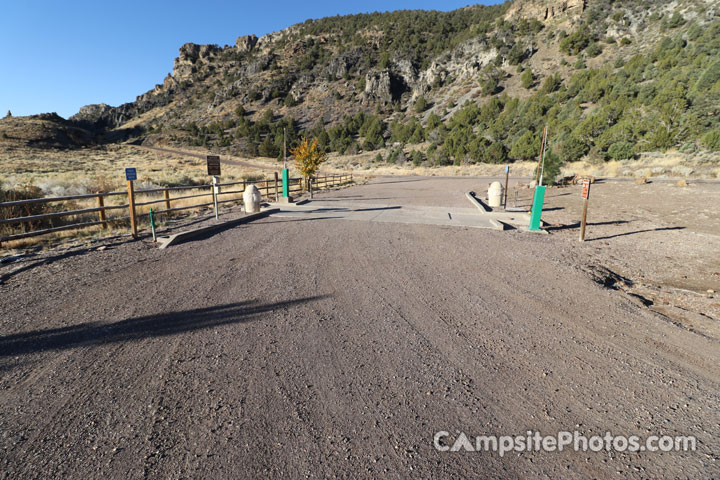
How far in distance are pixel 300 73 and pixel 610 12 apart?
72465 mm

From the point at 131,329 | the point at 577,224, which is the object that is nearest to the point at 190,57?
the point at 577,224

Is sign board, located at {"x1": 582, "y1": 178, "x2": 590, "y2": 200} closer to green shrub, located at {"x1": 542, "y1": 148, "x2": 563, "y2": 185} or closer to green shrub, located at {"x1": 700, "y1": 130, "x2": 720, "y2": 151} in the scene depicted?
green shrub, located at {"x1": 542, "y1": 148, "x2": 563, "y2": 185}

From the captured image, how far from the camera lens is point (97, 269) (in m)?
6.28

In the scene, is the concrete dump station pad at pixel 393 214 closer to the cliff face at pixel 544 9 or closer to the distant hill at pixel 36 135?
the distant hill at pixel 36 135

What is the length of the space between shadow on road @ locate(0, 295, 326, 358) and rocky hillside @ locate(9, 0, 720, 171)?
1506 inches

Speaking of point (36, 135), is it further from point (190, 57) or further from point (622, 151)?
point (622, 151)

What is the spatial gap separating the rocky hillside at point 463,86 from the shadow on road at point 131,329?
125 feet

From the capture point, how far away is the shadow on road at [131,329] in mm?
3746

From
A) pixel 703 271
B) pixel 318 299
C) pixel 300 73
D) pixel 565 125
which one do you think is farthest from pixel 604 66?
pixel 300 73

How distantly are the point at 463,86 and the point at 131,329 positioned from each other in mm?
80340

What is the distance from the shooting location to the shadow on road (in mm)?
3746

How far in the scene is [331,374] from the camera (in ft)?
10.8


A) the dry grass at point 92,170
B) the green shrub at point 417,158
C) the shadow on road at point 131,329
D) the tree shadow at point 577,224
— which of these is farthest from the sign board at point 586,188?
the green shrub at point 417,158

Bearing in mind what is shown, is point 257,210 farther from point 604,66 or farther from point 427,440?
point 604,66
